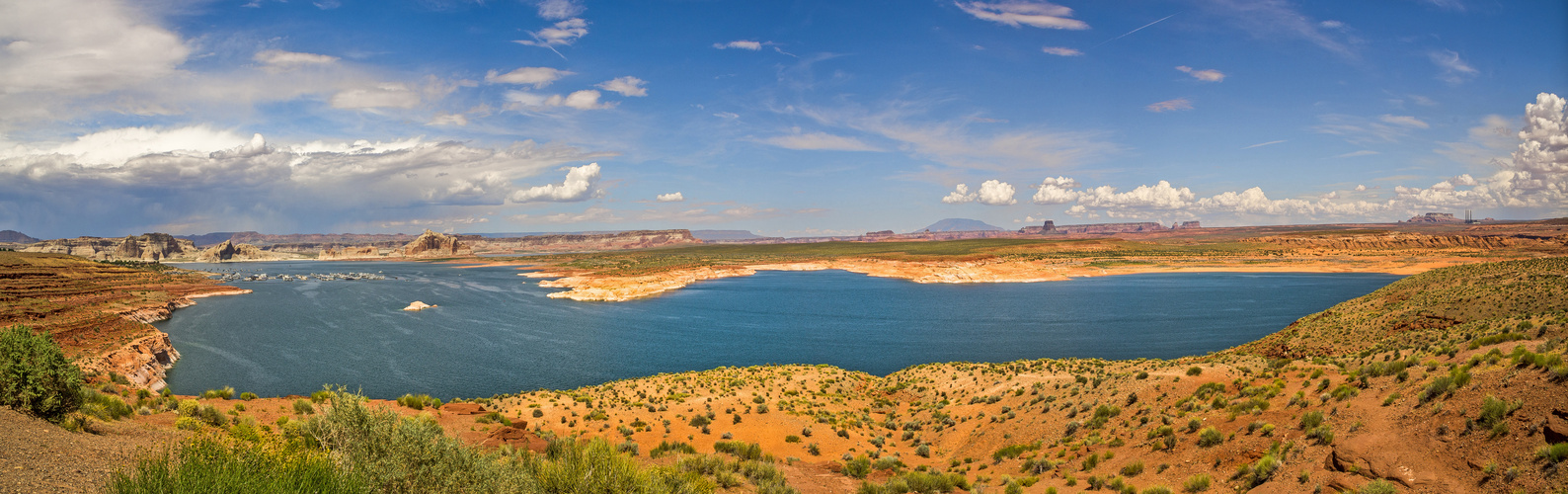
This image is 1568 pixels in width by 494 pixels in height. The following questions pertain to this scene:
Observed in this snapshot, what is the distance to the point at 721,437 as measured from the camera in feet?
67.5

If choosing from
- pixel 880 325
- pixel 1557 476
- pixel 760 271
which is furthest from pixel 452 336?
pixel 760 271

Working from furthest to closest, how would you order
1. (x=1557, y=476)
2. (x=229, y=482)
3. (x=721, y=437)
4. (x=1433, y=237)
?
(x=1433, y=237), (x=721, y=437), (x=1557, y=476), (x=229, y=482)

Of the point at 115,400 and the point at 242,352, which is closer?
the point at 115,400

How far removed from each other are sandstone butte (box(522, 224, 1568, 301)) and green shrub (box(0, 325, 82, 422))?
216ft

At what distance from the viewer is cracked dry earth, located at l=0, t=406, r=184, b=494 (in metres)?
7.35

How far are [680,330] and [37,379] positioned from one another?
4343 cm

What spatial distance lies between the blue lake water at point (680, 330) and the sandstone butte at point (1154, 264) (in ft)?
28.8

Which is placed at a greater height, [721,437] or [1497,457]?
[1497,457]

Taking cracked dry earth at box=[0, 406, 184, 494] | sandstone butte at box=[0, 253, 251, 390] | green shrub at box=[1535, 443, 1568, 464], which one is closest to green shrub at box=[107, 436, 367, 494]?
cracked dry earth at box=[0, 406, 184, 494]

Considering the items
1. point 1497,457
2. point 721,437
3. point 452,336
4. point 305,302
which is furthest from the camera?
point 305,302

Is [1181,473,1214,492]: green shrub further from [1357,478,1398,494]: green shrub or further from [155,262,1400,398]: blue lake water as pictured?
[155,262,1400,398]: blue lake water

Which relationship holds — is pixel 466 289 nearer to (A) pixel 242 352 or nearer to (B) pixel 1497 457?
(A) pixel 242 352

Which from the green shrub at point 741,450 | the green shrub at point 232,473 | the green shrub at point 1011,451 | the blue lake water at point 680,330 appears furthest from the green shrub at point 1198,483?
the blue lake water at point 680,330

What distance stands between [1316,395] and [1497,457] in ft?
17.5
